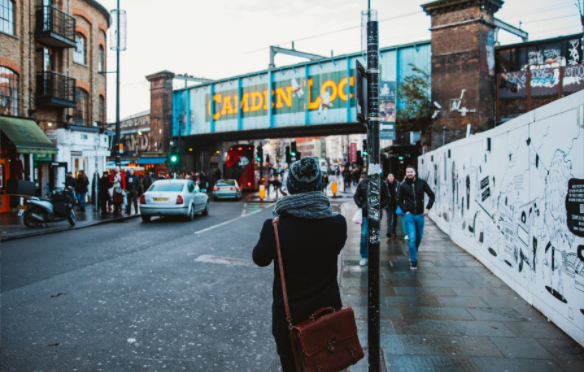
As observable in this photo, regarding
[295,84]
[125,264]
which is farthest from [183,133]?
[125,264]

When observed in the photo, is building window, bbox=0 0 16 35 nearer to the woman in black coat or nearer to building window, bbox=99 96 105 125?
building window, bbox=99 96 105 125

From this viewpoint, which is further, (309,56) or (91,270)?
(309,56)

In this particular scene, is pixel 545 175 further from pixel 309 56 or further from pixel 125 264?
pixel 309 56

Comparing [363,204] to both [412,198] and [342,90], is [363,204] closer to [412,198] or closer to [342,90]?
[412,198]

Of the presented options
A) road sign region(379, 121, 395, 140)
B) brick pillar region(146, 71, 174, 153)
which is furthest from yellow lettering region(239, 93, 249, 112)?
road sign region(379, 121, 395, 140)

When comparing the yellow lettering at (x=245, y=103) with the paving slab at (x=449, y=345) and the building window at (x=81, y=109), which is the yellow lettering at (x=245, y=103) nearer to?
the building window at (x=81, y=109)

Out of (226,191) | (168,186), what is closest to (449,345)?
(168,186)

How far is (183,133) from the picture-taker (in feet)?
117

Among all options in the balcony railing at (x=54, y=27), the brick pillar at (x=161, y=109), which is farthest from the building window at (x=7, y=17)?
the brick pillar at (x=161, y=109)

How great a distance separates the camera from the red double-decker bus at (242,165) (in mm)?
37906

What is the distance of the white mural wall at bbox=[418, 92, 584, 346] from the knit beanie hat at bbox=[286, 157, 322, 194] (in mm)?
2914

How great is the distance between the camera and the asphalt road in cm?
417

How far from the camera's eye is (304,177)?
274cm

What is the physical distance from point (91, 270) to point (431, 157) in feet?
38.0
